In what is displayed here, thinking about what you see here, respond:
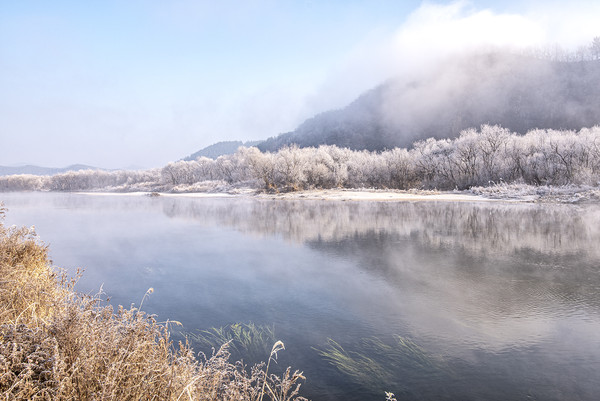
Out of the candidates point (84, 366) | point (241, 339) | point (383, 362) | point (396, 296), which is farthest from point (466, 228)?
point (84, 366)

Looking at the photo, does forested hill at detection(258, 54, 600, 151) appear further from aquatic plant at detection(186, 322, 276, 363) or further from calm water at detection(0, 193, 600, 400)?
aquatic plant at detection(186, 322, 276, 363)

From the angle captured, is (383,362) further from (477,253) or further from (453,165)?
(453,165)

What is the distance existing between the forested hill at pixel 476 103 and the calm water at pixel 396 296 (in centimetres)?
11613

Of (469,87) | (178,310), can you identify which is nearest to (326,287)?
(178,310)

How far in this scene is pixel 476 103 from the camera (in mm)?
141750

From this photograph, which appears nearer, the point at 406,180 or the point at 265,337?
the point at 265,337

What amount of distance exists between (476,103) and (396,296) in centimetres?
15615

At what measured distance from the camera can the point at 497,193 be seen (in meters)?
44.3

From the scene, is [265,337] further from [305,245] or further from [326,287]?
[305,245]

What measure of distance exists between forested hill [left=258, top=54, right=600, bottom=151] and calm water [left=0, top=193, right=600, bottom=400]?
116127 millimetres

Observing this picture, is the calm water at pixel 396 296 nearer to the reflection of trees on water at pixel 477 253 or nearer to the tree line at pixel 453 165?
the reflection of trees on water at pixel 477 253

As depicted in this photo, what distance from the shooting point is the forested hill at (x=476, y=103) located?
4498 inches

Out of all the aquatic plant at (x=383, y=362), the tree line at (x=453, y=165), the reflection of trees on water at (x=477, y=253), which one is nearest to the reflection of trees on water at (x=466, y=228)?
the reflection of trees on water at (x=477, y=253)

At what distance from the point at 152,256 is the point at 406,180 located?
59800 millimetres
